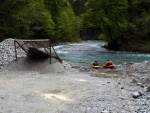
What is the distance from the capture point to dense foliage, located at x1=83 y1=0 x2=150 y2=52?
3969 cm

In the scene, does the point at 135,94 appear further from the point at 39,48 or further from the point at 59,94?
the point at 39,48

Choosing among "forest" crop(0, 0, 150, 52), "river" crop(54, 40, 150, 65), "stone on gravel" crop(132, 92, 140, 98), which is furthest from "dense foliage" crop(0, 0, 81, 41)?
"stone on gravel" crop(132, 92, 140, 98)

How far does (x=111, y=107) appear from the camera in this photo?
394 inches

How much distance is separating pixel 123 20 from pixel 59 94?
31049 mm

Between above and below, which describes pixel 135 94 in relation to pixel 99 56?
above

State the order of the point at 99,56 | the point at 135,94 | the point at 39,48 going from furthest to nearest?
the point at 99,56 → the point at 39,48 → the point at 135,94

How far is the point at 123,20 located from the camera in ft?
134

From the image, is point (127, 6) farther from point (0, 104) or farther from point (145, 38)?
point (0, 104)

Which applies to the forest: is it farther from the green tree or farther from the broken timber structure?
the broken timber structure

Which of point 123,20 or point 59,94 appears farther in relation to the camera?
point 123,20

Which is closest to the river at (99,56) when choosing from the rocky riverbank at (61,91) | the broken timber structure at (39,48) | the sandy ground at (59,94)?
the broken timber structure at (39,48)

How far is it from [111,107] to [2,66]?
414 inches

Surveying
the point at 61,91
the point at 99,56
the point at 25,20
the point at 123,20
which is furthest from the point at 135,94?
the point at 123,20

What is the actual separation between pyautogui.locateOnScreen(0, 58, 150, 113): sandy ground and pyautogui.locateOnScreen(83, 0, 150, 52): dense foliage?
920 inches
